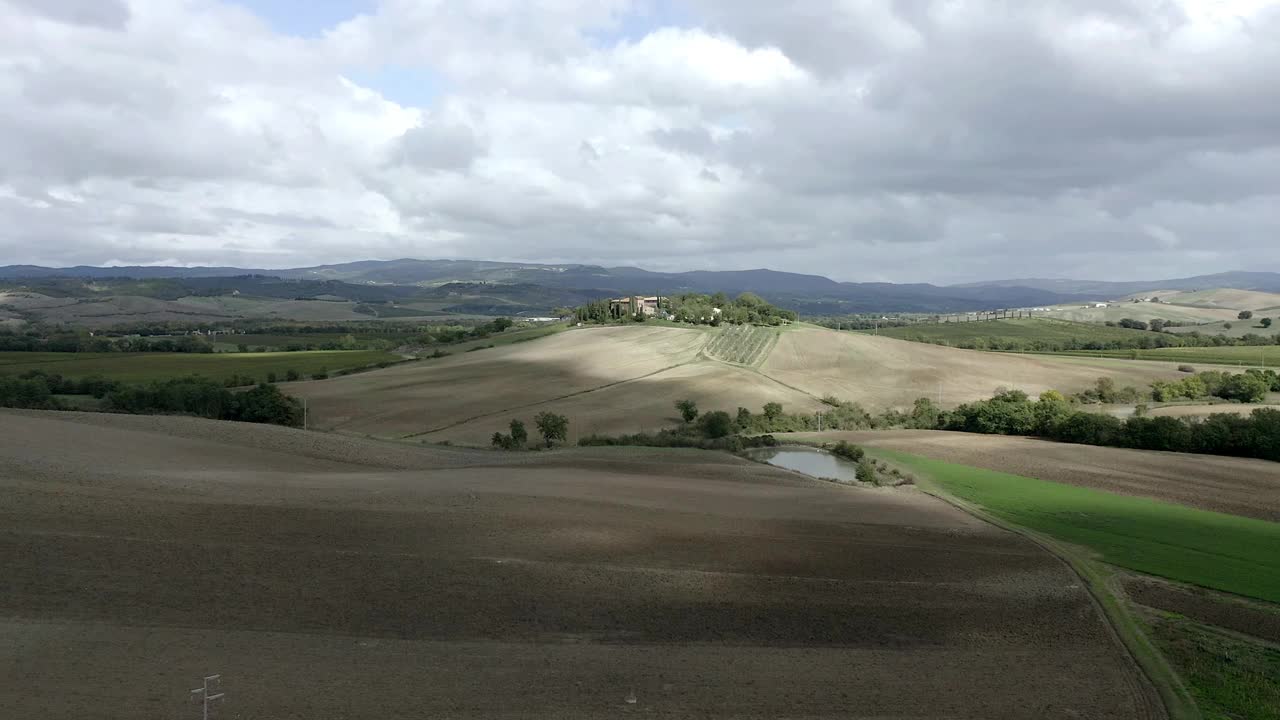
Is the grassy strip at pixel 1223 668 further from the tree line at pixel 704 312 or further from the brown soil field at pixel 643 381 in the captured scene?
the tree line at pixel 704 312

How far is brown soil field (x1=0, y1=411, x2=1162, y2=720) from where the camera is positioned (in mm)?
18422

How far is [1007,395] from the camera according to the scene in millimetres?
77562

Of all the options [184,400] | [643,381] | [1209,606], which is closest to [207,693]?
[1209,606]

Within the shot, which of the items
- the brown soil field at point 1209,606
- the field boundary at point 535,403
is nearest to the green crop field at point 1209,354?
the field boundary at point 535,403

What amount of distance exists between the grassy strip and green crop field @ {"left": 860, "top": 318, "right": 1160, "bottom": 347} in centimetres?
12735

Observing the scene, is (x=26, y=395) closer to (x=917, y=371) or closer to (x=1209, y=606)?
(x=1209, y=606)

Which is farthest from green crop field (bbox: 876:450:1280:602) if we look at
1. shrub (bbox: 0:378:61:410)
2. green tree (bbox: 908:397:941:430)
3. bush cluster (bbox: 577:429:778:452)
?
shrub (bbox: 0:378:61:410)

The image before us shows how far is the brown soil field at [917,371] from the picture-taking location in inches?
3551

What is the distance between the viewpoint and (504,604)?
2367 cm

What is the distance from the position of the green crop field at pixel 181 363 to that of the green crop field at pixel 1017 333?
10097 centimetres

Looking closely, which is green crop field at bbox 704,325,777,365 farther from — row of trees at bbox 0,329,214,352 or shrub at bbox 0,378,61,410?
row of trees at bbox 0,329,214,352

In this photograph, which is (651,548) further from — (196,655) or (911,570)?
(196,655)

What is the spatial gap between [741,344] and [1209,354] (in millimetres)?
67920

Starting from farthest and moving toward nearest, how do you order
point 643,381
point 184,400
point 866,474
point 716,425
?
1. point 643,381
2. point 716,425
3. point 184,400
4. point 866,474
